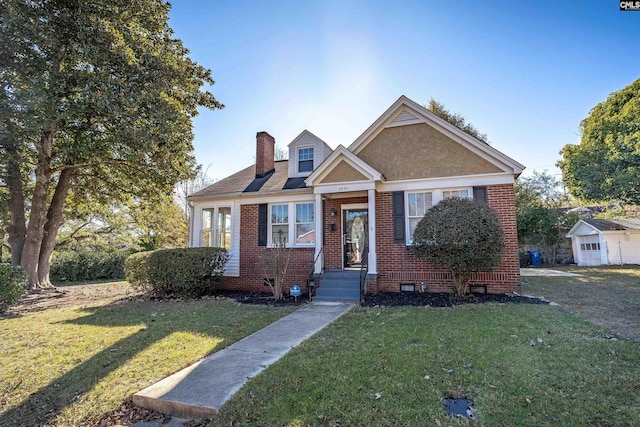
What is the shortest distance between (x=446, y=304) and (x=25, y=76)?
12650 millimetres

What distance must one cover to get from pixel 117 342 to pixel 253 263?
20.0 ft

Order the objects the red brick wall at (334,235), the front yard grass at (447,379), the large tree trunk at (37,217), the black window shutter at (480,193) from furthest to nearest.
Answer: the large tree trunk at (37,217) < the red brick wall at (334,235) < the black window shutter at (480,193) < the front yard grass at (447,379)

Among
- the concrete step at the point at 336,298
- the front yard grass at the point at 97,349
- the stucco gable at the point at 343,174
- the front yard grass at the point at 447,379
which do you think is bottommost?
the front yard grass at the point at 97,349

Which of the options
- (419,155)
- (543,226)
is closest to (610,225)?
(543,226)

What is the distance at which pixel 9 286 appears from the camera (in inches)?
331

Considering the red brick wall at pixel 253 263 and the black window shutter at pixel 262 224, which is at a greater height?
the black window shutter at pixel 262 224

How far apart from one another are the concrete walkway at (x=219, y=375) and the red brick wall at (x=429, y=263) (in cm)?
425

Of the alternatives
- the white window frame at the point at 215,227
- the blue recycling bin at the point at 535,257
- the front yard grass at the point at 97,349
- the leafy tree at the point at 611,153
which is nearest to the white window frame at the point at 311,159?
the white window frame at the point at 215,227

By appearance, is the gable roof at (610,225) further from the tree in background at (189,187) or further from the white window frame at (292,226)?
the tree in background at (189,187)

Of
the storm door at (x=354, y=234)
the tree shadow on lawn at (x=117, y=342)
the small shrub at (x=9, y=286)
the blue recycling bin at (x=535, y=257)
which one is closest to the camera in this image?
the tree shadow on lawn at (x=117, y=342)

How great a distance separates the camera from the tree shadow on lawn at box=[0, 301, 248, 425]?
361 centimetres

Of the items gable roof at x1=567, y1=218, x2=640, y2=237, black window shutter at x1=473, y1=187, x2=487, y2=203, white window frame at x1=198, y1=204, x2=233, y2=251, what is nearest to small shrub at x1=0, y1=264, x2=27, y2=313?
white window frame at x1=198, y1=204, x2=233, y2=251

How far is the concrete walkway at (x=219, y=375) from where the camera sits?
3385mm

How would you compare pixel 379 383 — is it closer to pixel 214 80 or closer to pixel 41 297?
pixel 41 297
